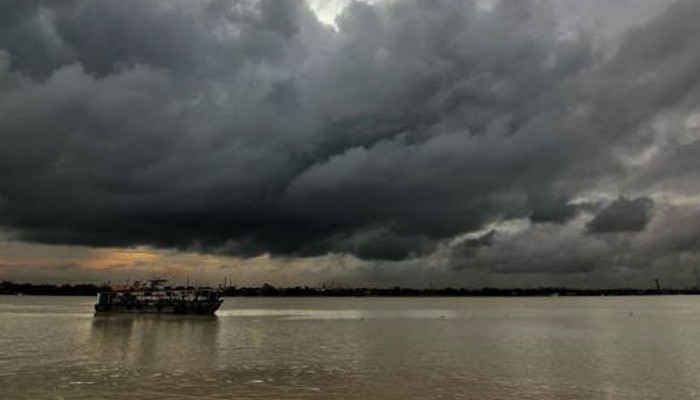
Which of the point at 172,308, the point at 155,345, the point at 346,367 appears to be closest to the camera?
the point at 346,367

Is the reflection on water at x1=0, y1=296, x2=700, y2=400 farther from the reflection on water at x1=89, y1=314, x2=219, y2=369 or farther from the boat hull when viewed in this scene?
the boat hull

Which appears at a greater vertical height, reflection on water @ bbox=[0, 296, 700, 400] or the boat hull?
the boat hull

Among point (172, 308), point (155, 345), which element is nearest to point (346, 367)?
point (155, 345)

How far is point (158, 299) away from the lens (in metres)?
135

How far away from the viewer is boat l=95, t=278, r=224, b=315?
133 metres

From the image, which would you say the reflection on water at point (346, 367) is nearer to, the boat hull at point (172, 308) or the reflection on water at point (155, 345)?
the reflection on water at point (155, 345)

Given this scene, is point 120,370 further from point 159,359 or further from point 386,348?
point 386,348

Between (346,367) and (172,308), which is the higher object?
(172,308)

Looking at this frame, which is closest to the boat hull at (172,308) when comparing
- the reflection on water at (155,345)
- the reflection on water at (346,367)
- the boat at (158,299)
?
the boat at (158,299)

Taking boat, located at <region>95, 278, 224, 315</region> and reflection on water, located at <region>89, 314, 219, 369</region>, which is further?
boat, located at <region>95, 278, 224, 315</region>

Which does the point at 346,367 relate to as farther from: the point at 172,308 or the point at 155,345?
the point at 172,308

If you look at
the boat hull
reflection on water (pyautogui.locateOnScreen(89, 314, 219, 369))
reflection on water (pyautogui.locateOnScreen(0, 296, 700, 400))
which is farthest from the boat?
reflection on water (pyautogui.locateOnScreen(0, 296, 700, 400))

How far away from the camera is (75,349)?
6372cm

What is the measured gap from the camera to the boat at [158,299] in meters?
133
